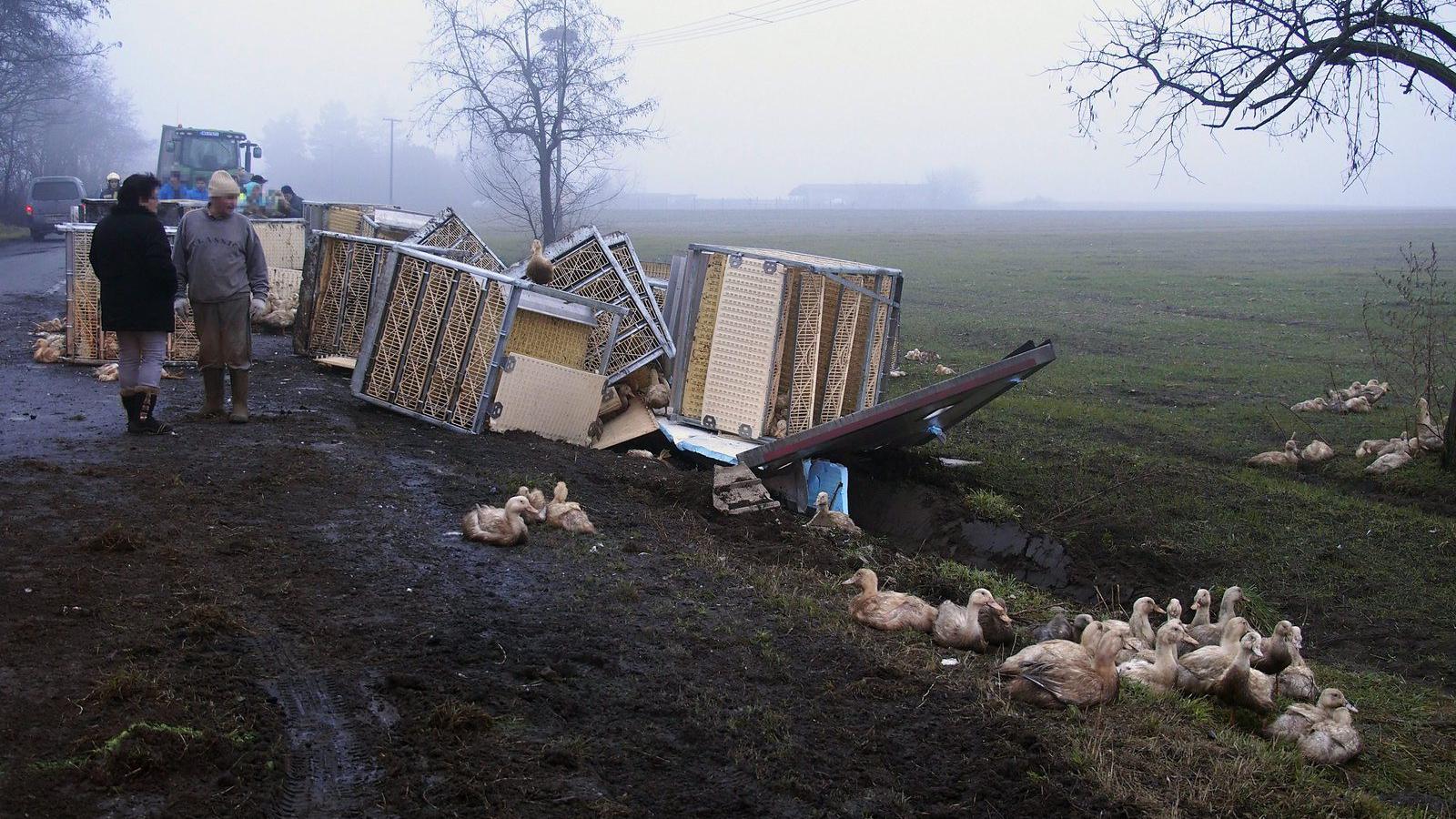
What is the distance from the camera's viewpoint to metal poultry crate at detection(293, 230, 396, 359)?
12.1m

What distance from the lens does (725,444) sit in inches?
383

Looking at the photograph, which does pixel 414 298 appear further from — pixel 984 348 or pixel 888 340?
pixel 984 348

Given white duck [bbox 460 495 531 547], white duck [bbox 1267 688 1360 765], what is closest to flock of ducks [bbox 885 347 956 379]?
white duck [bbox 460 495 531 547]

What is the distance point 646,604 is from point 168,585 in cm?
229

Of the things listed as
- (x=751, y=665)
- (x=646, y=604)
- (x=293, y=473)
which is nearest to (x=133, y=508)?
(x=293, y=473)

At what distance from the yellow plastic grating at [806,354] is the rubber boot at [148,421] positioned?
5295 millimetres

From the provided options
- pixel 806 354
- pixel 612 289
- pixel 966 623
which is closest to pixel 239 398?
pixel 612 289

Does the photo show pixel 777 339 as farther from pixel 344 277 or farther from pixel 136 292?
pixel 344 277

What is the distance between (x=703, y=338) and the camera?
1043 centimetres

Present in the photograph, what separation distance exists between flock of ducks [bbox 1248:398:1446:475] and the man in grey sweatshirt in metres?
9.71

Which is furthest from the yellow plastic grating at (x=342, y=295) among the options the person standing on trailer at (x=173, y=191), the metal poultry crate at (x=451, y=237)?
the person standing on trailer at (x=173, y=191)

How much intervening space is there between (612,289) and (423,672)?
6.74 metres

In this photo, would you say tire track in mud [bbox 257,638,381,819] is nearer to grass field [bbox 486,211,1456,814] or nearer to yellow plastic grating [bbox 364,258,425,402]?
grass field [bbox 486,211,1456,814]

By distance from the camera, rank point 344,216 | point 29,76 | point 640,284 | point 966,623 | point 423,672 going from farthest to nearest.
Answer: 1. point 29,76
2. point 344,216
3. point 640,284
4. point 966,623
5. point 423,672
